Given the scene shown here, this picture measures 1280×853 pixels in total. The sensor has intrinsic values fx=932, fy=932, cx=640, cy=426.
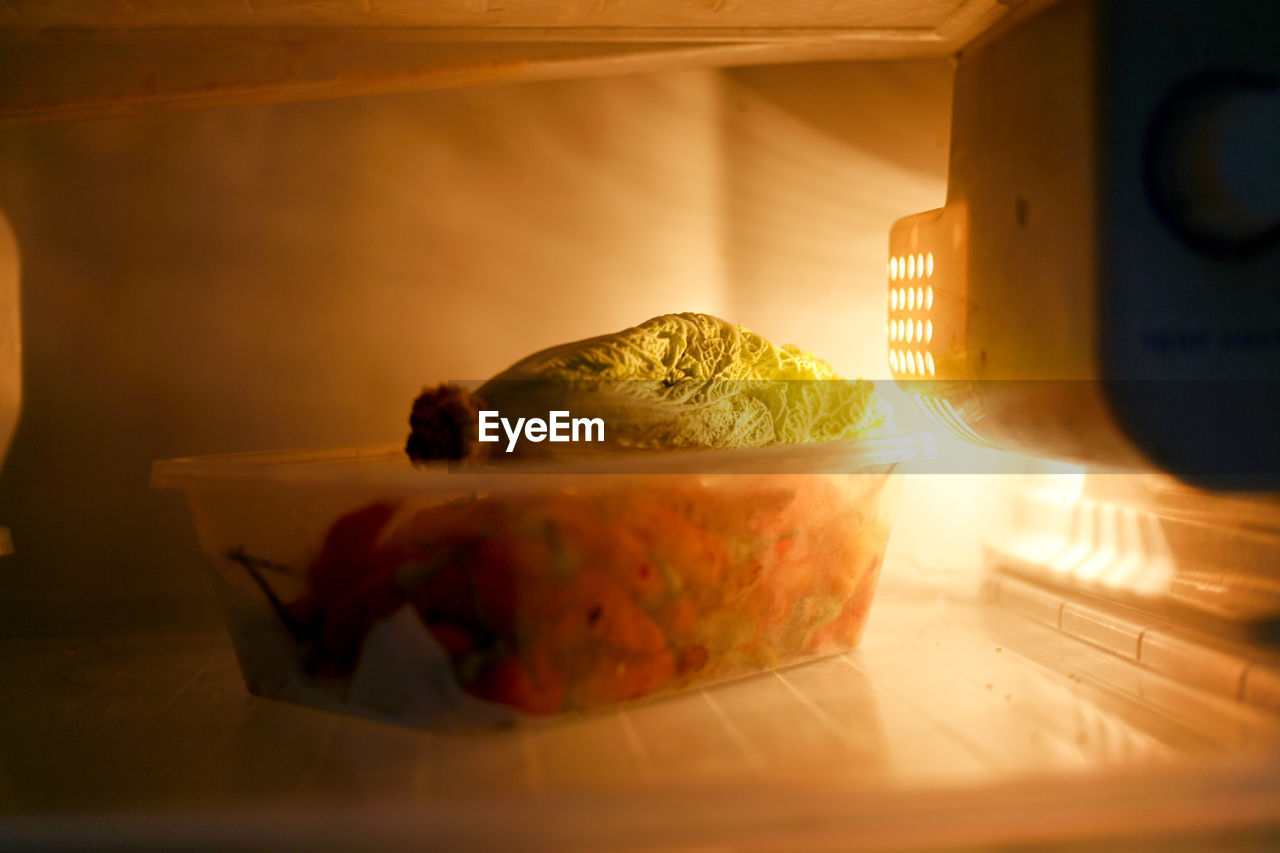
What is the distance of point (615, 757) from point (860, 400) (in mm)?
415

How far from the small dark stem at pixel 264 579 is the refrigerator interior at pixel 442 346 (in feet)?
0.20

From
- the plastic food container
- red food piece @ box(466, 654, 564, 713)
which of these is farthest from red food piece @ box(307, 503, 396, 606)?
red food piece @ box(466, 654, 564, 713)

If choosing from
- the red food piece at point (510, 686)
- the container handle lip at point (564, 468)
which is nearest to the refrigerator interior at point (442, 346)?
the red food piece at point (510, 686)

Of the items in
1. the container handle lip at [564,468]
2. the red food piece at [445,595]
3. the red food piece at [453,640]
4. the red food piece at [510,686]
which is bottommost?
the red food piece at [510,686]

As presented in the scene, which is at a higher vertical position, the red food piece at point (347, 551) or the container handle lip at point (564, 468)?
the container handle lip at point (564, 468)

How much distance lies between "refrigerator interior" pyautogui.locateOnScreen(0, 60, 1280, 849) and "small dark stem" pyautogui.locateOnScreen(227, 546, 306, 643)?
0.20 feet

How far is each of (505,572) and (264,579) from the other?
7.4 inches

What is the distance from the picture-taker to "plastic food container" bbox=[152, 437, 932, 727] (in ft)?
1.85

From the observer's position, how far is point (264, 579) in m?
0.63

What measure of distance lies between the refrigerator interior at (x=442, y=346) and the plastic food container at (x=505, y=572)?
3 centimetres

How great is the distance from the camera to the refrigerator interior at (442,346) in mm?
577

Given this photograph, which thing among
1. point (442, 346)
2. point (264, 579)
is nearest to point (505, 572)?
point (264, 579)

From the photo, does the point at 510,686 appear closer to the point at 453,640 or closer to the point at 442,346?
the point at 453,640

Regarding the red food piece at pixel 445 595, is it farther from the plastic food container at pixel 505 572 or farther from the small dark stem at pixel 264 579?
the small dark stem at pixel 264 579
